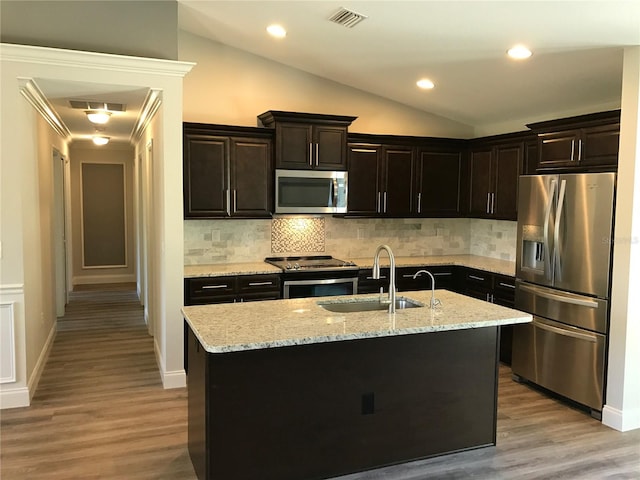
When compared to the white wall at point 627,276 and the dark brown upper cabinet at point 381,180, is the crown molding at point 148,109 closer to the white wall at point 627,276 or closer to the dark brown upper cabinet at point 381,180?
the dark brown upper cabinet at point 381,180

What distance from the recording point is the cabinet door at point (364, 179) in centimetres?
562

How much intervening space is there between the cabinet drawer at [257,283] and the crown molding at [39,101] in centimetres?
231

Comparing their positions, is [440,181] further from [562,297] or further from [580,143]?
[562,297]

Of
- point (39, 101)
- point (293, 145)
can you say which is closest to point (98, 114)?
point (39, 101)

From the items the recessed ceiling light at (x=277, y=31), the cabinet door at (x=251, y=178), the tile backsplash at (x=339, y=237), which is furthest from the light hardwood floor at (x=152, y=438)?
the recessed ceiling light at (x=277, y=31)

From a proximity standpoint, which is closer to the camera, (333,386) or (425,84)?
(333,386)

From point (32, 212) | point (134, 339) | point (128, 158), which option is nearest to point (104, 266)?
point (128, 158)

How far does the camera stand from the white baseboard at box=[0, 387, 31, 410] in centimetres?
391

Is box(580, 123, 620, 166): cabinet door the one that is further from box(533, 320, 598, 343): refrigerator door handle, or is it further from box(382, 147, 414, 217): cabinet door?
box(382, 147, 414, 217): cabinet door

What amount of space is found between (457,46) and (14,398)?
440cm

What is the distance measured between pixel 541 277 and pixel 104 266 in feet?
26.2

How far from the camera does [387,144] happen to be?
5.73 meters

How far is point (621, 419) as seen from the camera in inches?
145

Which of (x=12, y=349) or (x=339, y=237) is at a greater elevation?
(x=339, y=237)
